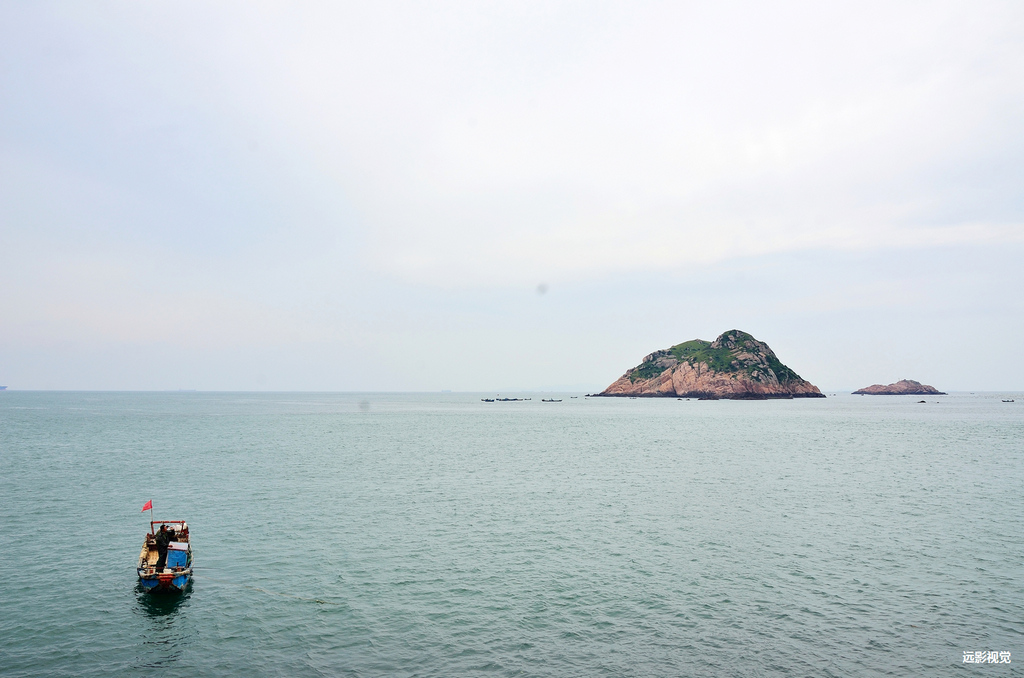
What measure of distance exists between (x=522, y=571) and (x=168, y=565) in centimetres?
2043

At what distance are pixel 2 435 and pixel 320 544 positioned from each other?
4989 inches

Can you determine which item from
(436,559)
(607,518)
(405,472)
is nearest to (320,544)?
(436,559)

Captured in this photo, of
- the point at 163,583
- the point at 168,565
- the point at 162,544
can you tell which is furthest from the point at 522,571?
the point at 162,544

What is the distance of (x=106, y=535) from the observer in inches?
1690

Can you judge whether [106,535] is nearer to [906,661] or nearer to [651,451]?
[906,661]

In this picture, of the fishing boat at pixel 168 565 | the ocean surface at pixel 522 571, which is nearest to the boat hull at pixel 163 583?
the fishing boat at pixel 168 565

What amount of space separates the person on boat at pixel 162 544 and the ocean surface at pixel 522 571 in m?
2.00

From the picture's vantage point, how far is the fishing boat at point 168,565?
3153cm

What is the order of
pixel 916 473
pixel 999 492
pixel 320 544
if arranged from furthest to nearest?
1. pixel 916 473
2. pixel 999 492
3. pixel 320 544

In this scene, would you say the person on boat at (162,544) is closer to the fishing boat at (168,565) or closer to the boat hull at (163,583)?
the fishing boat at (168,565)

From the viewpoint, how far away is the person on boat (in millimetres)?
33500

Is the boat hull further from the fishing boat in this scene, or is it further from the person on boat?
the person on boat

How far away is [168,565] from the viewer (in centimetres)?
3294

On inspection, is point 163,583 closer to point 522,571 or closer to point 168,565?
point 168,565
